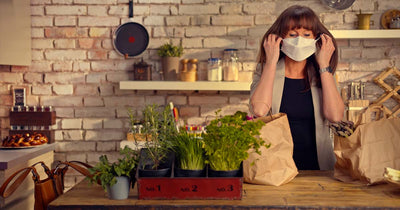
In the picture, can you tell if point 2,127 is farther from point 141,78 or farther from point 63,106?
point 141,78

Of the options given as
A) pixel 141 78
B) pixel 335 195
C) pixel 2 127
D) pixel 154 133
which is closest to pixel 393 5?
pixel 141 78

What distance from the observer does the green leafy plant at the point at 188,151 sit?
4.23 feet

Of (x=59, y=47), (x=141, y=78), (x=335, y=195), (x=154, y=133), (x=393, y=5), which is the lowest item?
(x=335, y=195)

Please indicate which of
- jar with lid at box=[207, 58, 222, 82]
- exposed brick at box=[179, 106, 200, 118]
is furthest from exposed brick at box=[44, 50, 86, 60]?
jar with lid at box=[207, 58, 222, 82]

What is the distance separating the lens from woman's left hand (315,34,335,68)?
1.87 meters

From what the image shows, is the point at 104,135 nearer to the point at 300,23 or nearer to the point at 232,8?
the point at 232,8

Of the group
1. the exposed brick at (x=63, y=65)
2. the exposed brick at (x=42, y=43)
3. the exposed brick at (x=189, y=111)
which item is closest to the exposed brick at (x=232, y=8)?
the exposed brick at (x=189, y=111)

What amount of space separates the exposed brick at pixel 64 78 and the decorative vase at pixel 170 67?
0.65m

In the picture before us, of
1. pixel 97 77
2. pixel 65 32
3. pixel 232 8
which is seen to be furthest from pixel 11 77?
pixel 232 8

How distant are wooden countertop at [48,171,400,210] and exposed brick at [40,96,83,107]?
2.04m

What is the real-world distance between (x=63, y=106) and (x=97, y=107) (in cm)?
27

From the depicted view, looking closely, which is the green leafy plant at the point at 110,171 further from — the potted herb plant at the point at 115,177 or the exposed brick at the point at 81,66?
the exposed brick at the point at 81,66

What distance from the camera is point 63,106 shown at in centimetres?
339

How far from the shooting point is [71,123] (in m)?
3.39
